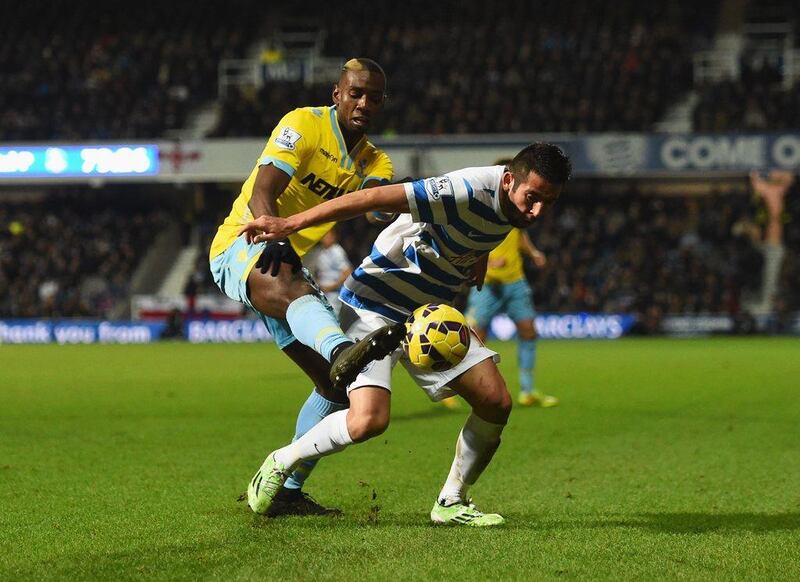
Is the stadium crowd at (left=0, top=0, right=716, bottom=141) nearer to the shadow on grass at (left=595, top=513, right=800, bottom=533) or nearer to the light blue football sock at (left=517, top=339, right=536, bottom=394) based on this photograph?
the light blue football sock at (left=517, top=339, right=536, bottom=394)

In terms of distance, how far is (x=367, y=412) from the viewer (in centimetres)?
491

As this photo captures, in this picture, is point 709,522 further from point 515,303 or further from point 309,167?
point 515,303

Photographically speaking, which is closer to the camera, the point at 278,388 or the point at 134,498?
the point at 134,498

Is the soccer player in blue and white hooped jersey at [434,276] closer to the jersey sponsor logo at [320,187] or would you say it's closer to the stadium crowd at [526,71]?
the jersey sponsor logo at [320,187]

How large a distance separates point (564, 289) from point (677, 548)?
2332 centimetres

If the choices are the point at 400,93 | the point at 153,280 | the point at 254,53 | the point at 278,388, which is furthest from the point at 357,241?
the point at 278,388

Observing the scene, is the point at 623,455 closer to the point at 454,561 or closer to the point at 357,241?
the point at 454,561

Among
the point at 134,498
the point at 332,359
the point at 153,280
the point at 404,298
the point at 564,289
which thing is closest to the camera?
the point at 332,359

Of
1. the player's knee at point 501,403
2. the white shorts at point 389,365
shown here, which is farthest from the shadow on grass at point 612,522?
the white shorts at point 389,365

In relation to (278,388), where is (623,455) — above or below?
above

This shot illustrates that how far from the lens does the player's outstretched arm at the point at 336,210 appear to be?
4.75 metres

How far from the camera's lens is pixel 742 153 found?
27.9m

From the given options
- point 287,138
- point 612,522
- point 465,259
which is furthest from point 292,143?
point 612,522

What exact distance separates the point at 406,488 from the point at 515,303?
546cm
